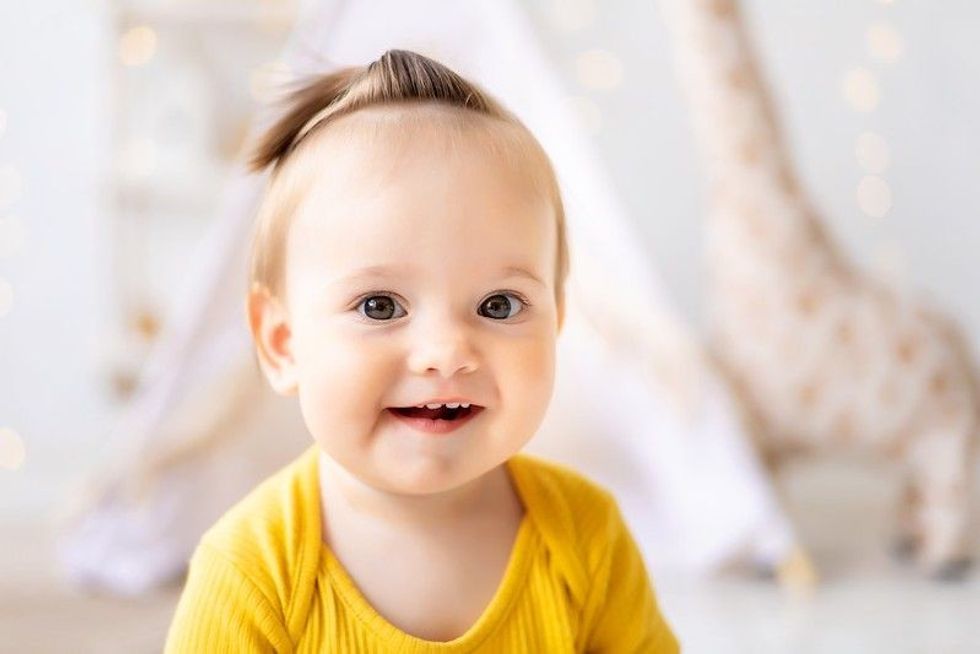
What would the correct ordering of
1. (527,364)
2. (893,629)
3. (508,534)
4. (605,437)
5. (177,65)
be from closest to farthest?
(527,364)
(508,534)
(893,629)
(605,437)
(177,65)

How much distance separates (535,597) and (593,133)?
1809mm

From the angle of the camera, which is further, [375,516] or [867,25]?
[867,25]

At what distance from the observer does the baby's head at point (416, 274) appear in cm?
81

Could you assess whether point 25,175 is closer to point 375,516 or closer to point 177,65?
point 177,65

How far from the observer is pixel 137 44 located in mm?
2389

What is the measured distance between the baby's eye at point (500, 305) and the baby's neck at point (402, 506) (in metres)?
0.15

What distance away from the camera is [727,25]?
1.82m

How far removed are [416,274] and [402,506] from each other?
197mm

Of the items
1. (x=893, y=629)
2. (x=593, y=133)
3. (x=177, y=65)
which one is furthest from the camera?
(x=593, y=133)

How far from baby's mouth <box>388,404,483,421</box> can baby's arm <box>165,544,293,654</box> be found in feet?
0.57

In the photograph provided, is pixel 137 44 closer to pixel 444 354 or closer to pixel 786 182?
pixel 786 182

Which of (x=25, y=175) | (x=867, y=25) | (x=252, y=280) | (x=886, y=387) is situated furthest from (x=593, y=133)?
(x=252, y=280)

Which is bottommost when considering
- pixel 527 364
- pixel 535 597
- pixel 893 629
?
pixel 893 629

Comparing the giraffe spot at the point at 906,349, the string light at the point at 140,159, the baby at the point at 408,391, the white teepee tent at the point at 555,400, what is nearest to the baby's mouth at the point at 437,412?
the baby at the point at 408,391
